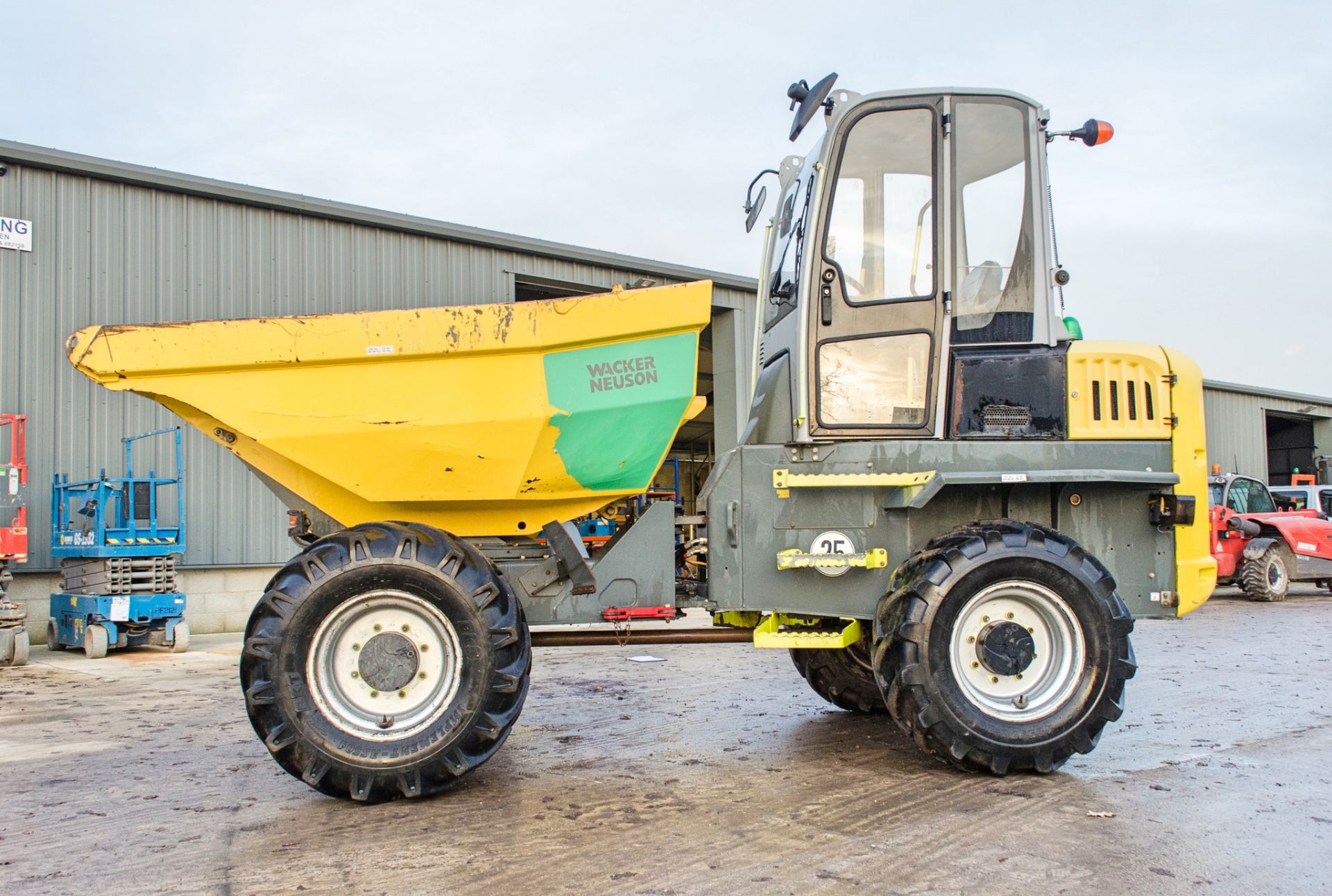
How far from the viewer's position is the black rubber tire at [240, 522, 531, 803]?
404 cm

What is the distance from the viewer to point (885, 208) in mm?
4941

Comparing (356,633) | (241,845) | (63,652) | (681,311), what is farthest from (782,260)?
(63,652)

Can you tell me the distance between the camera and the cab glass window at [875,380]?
4832 mm

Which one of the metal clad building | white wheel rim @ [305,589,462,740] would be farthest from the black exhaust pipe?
white wheel rim @ [305,589,462,740]

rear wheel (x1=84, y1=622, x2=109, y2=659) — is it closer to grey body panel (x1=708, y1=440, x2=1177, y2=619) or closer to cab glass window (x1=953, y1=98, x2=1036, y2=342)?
grey body panel (x1=708, y1=440, x2=1177, y2=619)

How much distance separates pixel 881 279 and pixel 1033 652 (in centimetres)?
190

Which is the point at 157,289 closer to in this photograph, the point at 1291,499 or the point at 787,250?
the point at 787,250

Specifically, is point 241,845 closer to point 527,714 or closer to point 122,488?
point 527,714

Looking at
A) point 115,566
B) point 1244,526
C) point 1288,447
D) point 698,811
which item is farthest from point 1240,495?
point 1288,447

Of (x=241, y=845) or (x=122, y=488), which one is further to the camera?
(x=122, y=488)

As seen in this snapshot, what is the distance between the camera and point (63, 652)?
10977 millimetres

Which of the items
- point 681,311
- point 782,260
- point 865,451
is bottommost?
point 865,451

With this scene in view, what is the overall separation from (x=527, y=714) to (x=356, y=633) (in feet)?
7.06

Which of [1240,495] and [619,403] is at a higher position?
[619,403]
